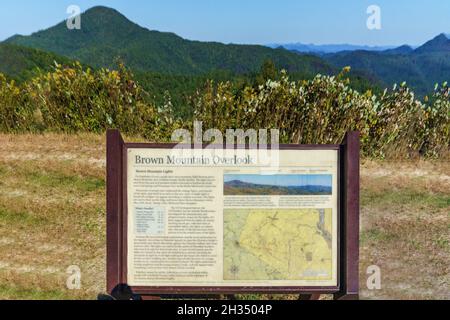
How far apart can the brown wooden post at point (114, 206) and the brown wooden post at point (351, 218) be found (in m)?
1.33

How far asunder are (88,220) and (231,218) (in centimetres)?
361

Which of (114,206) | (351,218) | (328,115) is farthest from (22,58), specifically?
(351,218)

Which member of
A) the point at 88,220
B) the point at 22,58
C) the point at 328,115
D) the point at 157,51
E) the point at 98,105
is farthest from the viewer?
the point at 157,51

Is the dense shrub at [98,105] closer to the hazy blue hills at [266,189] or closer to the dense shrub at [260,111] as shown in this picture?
the dense shrub at [260,111]

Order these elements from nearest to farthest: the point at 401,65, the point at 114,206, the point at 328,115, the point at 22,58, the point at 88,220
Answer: the point at 114,206
the point at 88,220
the point at 328,115
the point at 22,58
the point at 401,65

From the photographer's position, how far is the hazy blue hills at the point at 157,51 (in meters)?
127

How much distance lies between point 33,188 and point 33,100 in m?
3.22

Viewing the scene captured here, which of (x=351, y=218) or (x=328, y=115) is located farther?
(x=328, y=115)

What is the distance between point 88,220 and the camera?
640 centimetres

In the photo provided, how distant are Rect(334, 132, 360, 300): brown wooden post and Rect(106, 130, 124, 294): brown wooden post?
1331mm

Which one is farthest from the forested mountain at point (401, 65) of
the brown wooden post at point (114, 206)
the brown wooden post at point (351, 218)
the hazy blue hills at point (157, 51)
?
the brown wooden post at point (114, 206)

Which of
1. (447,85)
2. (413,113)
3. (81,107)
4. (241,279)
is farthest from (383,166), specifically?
(241,279)
